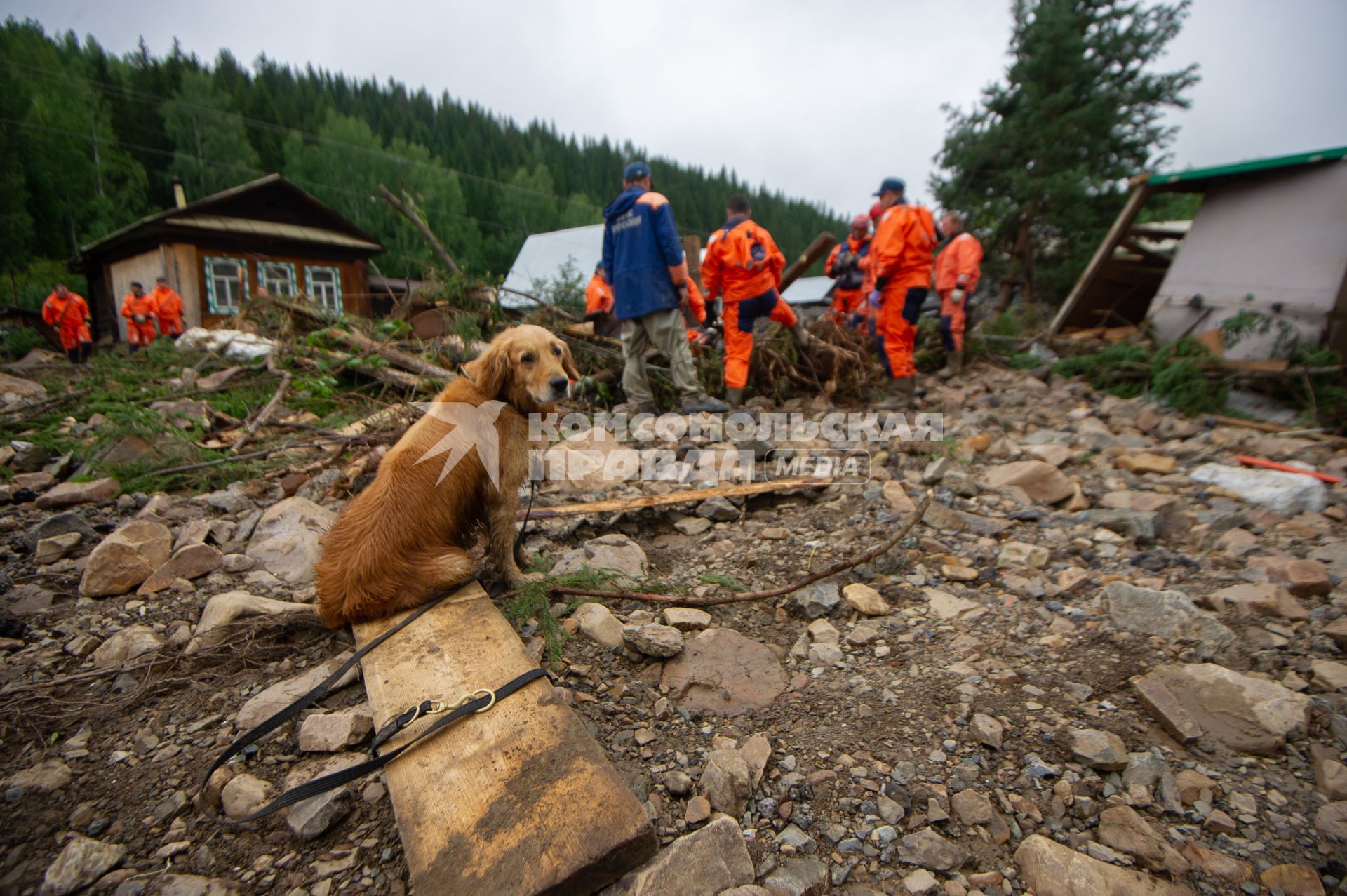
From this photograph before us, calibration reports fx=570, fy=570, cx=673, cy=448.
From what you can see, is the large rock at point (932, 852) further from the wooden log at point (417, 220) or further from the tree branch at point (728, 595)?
the wooden log at point (417, 220)

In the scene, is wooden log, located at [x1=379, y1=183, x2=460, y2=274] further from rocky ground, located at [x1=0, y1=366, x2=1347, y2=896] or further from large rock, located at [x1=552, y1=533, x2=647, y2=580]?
large rock, located at [x1=552, y1=533, x2=647, y2=580]

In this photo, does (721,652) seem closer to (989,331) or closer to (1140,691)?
(1140,691)

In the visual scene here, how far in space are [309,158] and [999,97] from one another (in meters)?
41.0

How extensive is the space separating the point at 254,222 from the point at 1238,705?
24.6m

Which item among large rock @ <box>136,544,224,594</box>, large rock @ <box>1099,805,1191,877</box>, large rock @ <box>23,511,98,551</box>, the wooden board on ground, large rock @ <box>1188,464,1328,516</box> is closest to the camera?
the wooden board on ground

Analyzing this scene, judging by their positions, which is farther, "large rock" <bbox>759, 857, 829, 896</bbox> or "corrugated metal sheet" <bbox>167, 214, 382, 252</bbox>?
"corrugated metal sheet" <bbox>167, 214, 382, 252</bbox>

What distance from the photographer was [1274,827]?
1618mm

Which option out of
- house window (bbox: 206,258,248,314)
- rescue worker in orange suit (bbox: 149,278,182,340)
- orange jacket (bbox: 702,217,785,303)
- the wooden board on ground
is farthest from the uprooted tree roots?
house window (bbox: 206,258,248,314)

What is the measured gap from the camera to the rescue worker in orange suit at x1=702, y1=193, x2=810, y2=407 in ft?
19.6

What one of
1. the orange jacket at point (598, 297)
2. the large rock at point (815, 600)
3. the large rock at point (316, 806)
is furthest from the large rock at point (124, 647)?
the orange jacket at point (598, 297)

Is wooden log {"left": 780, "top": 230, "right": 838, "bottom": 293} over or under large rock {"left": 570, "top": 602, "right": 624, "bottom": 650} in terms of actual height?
over

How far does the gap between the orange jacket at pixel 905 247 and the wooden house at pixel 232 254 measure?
15.3 meters

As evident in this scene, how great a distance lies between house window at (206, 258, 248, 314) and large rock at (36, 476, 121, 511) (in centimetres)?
1637

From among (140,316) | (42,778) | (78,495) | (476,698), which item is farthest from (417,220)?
(140,316)
